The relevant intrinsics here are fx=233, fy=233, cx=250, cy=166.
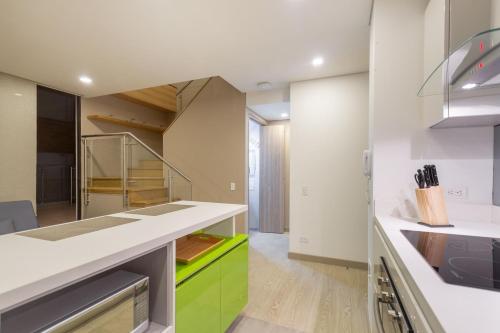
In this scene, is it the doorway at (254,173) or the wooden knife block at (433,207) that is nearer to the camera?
the wooden knife block at (433,207)

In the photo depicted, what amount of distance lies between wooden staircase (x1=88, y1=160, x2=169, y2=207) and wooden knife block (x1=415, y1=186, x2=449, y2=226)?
349 centimetres

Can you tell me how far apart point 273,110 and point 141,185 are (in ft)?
8.34

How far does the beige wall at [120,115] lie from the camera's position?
4.08 meters

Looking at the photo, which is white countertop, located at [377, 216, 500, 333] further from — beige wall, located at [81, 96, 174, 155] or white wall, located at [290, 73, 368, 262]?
beige wall, located at [81, 96, 174, 155]

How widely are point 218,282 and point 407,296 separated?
1.09 metres

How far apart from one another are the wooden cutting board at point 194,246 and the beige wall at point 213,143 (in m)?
1.97

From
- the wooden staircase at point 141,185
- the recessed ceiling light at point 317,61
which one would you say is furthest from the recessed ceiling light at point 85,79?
the recessed ceiling light at point 317,61

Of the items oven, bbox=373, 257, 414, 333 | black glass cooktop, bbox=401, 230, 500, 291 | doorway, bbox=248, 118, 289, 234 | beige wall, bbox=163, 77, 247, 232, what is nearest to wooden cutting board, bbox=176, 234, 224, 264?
oven, bbox=373, 257, 414, 333

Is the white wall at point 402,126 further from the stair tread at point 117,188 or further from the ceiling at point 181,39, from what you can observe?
the stair tread at point 117,188

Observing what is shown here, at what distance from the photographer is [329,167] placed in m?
3.04

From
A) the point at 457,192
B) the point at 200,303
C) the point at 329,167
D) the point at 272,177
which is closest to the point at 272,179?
the point at 272,177

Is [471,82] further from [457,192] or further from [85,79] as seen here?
[85,79]

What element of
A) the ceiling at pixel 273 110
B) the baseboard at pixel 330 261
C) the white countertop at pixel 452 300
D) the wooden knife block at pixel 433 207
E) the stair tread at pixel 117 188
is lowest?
the baseboard at pixel 330 261

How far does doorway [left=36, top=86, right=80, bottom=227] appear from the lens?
3.52m
